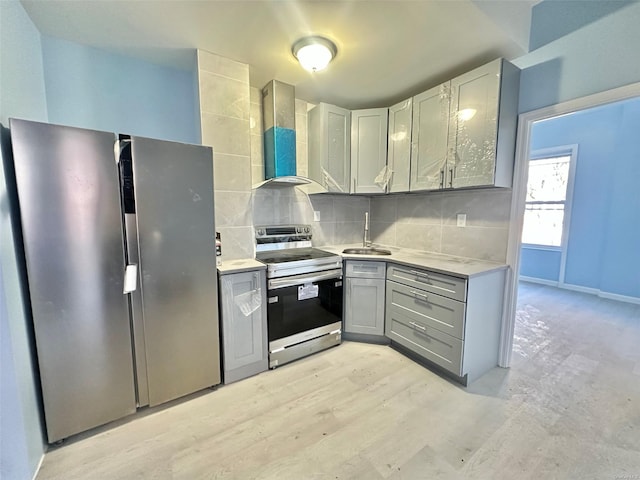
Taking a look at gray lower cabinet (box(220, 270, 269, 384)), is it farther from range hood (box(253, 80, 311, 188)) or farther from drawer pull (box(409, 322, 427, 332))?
drawer pull (box(409, 322, 427, 332))


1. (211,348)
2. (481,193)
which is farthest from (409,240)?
(211,348)

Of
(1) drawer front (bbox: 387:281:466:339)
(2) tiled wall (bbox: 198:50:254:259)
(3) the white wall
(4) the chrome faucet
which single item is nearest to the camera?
(3) the white wall

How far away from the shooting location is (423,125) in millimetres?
2348

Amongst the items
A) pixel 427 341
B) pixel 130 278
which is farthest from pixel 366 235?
pixel 130 278

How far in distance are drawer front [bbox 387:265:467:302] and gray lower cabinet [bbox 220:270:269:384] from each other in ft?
3.93

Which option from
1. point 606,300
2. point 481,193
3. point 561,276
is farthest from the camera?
point 561,276

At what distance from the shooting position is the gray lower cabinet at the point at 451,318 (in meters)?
1.88

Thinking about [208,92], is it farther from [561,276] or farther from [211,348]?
[561,276]

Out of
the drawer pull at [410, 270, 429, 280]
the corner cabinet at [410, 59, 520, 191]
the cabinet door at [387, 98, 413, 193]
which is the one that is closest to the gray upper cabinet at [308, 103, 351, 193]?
the cabinet door at [387, 98, 413, 193]

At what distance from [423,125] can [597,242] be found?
3.85 meters

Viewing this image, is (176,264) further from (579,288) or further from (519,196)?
(579,288)

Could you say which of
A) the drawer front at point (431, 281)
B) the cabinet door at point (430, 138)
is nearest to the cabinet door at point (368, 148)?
the cabinet door at point (430, 138)

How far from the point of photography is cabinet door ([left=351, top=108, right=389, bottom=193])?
2719mm

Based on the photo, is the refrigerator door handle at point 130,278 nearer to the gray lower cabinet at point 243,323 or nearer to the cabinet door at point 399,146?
the gray lower cabinet at point 243,323
